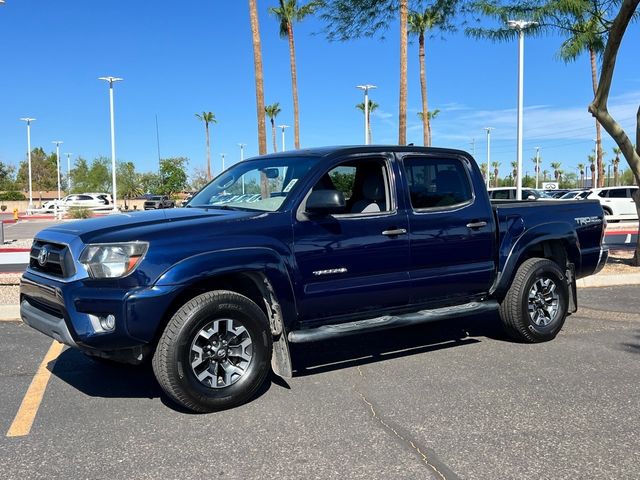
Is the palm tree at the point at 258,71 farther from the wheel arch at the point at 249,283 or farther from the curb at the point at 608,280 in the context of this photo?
the wheel arch at the point at 249,283

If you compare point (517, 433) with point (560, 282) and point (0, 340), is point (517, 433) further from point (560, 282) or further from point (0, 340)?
point (0, 340)

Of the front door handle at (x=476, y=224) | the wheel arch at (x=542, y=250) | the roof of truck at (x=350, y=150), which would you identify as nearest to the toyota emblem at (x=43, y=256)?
the roof of truck at (x=350, y=150)

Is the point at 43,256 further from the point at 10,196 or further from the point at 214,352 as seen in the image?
the point at 10,196

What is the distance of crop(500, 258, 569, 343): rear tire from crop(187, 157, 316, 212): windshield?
8.28 ft

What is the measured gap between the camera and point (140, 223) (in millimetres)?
4402

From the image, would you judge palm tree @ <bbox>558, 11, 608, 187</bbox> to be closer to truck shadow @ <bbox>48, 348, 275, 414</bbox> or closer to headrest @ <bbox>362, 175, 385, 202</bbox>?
headrest @ <bbox>362, 175, 385, 202</bbox>

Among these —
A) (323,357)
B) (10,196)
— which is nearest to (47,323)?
(323,357)

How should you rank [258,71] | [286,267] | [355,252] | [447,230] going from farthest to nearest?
[258,71] < [447,230] < [355,252] < [286,267]

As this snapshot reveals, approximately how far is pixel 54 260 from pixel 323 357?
2.65 meters

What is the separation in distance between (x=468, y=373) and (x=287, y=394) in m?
1.62

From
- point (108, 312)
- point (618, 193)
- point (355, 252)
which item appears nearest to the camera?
point (108, 312)

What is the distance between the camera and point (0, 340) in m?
6.43

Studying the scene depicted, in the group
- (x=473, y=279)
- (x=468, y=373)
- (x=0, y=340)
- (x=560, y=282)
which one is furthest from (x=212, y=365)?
(x=560, y=282)

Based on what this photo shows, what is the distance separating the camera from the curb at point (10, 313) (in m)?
7.43
